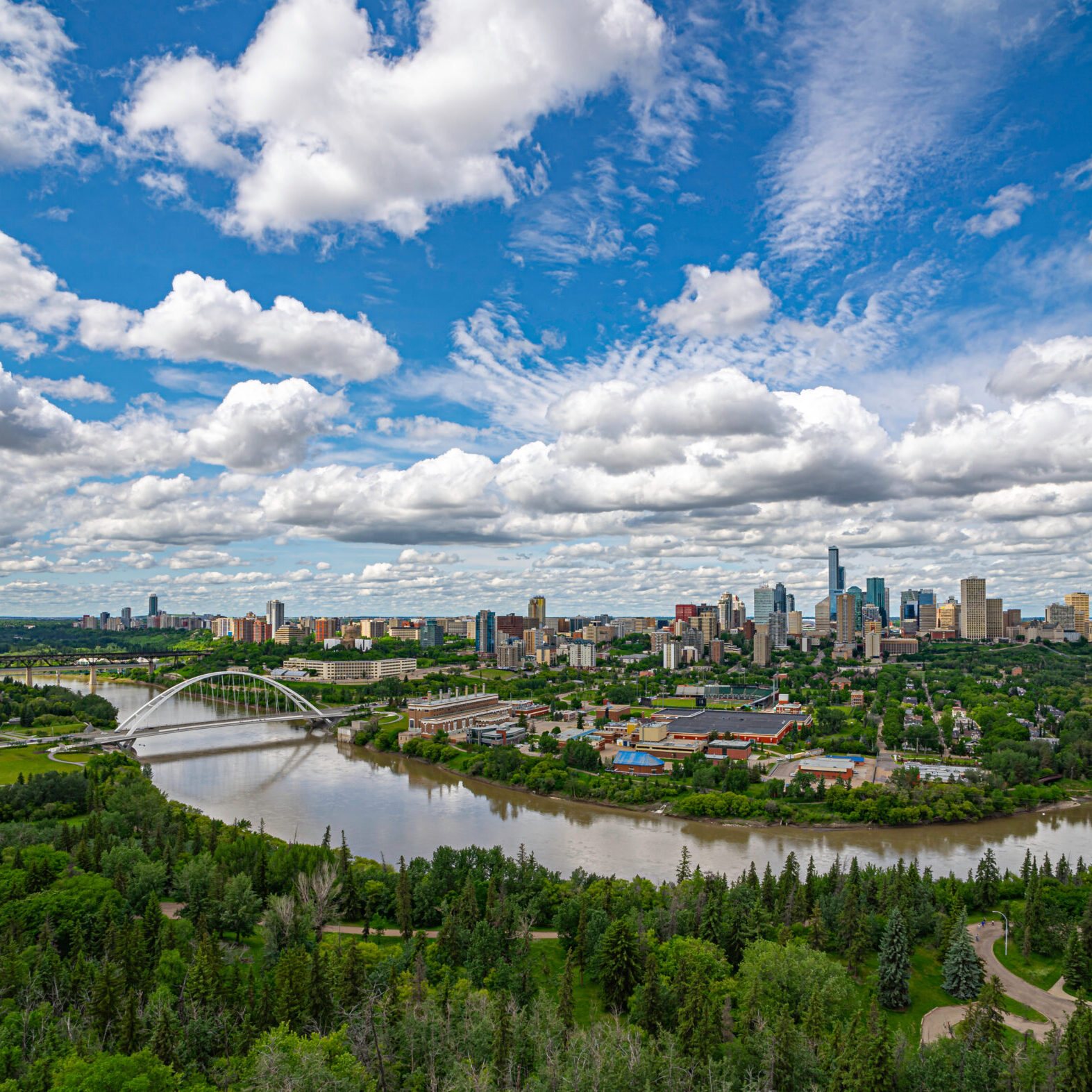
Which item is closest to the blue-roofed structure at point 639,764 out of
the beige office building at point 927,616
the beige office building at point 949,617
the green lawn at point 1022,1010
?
the green lawn at point 1022,1010

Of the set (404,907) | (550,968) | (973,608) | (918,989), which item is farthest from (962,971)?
(973,608)

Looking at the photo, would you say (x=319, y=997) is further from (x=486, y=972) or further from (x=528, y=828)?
(x=528, y=828)

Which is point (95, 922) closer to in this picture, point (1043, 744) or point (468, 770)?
point (468, 770)

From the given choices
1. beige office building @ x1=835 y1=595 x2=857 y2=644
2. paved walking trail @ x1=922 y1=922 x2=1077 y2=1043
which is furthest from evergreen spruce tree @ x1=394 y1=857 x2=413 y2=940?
beige office building @ x1=835 y1=595 x2=857 y2=644

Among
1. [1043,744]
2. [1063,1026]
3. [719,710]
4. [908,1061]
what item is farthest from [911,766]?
[908,1061]

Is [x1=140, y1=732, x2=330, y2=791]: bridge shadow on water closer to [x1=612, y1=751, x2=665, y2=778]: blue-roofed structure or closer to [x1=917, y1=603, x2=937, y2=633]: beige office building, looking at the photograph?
[x1=612, y1=751, x2=665, y2=778]: blue-roofed structure
